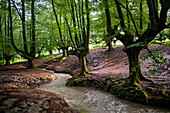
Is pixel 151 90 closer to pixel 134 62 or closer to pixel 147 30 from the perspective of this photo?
pixel 134 62

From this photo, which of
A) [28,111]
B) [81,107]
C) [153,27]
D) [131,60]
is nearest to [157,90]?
[131,60]

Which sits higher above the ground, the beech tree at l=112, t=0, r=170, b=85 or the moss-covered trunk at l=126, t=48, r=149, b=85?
the beech tree at l=112, t=0, r=170, b=85

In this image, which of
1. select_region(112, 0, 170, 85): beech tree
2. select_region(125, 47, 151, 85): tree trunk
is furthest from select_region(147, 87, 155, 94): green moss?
select_region(125, 47, 151, 85): tree trunk

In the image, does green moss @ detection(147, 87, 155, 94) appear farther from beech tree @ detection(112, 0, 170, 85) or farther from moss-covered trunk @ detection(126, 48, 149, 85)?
moss-covered trunk @ detection(126, 48, 149, 85)

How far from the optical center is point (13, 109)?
3242mm

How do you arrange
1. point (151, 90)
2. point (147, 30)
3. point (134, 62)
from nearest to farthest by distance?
point (151, 90), point (147, 30), point (134, 62)

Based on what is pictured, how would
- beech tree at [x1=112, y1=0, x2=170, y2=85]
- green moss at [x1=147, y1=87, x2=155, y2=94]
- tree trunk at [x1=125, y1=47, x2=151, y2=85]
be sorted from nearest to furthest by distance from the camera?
beech tree at [x1=112, y1=0, x2=170, y2=85] < green moss at [x1=147, y1=87, x2=155, y2=94] < tree trunk at [x1=125, y1=47, x2=151, y2=85]

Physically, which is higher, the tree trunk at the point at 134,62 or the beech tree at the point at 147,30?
the beech tree at the point at 147,30

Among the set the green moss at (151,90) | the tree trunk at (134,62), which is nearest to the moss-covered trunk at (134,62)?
the tree trunk at (134,62)

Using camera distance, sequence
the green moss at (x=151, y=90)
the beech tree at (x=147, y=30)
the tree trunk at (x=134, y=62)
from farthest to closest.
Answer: the tree trunk at (x=134, y=62), the green moss at (x=151, y=90), the beech tree at (x=147, y=30)

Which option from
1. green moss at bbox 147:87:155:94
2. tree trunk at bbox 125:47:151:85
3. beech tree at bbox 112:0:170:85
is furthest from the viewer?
tree trunk at bbox 125:47:151:85

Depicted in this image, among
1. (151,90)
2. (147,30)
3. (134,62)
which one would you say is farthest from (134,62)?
(147,30)

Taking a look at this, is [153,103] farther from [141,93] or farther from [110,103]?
[110,103]

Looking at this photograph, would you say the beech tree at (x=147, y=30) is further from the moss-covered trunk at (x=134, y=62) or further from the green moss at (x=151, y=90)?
the green moss at (x=151, y=90)
